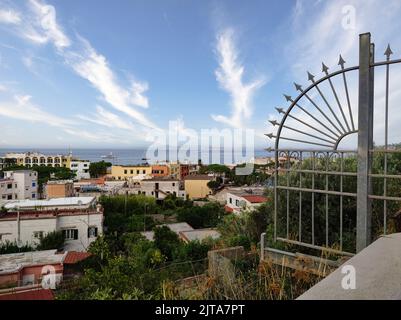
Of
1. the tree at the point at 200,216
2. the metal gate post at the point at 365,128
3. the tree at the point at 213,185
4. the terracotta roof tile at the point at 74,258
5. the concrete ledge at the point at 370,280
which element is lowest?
the tree at the point at 200,216

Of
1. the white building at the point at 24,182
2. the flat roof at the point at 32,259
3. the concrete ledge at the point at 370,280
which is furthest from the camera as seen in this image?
the white building at the point at 24,182

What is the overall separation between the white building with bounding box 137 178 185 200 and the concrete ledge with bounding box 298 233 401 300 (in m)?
29.9

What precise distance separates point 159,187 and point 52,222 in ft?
58.0

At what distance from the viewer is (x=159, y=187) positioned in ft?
104

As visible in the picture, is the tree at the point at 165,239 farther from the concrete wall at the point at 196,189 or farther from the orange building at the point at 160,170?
the orange building at the point at 160,170

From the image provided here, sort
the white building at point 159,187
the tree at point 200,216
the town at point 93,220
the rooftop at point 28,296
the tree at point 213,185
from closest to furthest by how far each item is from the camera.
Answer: the rooftop at point 28,296, the town at point 93,220, the tree at point 200,216, the white building at point 159,187, the tree at point 213,185

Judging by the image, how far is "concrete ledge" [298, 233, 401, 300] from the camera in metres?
1.08

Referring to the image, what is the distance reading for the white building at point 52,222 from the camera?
13898 mm

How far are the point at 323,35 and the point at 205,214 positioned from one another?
20.0m

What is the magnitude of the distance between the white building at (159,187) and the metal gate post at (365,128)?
2917 cm

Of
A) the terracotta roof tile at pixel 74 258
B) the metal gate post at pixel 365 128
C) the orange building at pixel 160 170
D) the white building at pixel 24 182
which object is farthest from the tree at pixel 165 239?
the orange building at pixel 160 170

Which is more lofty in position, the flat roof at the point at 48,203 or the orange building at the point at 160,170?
the orange building at the point at 160,170

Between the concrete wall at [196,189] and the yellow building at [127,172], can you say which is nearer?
the concrete wall at [196,189]
